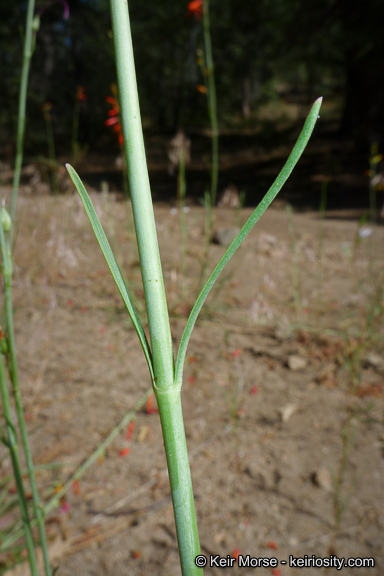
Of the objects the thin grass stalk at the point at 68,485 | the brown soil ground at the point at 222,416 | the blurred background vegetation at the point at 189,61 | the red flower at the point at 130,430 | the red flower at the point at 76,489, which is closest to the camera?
the thin grass stalk at the point at 68,485

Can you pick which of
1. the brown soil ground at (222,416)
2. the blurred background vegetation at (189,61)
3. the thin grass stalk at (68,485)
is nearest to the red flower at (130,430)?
the brown soil ground at (222,416)

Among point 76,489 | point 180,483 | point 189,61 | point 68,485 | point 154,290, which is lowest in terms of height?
point 76,489

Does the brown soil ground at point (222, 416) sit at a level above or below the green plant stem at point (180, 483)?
below

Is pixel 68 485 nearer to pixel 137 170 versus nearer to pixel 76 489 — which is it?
pixel 76 489

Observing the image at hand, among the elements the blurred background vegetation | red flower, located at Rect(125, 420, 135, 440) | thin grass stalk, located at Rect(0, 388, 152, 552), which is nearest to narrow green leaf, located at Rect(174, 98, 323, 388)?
thin grass stalk, located at Rect(0, 388, 152, 552)

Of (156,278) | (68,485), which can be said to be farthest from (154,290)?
(68,485)

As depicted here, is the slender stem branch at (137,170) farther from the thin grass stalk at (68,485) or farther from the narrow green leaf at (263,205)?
the thin grass stalk at (68,485)

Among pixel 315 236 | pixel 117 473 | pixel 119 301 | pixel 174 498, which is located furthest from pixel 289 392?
pixel 315 236
